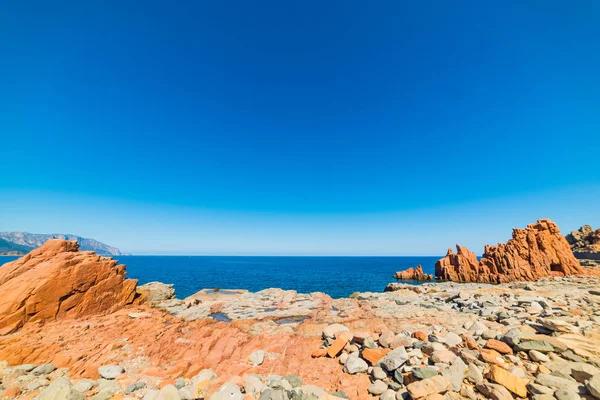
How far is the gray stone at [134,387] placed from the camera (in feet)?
31.7

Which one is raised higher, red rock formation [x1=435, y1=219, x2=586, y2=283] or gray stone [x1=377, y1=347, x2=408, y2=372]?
red rock formation [x1=435, y1=219, x2=586, y2=283]

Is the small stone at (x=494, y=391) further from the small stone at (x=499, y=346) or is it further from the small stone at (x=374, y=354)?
Answer: the small stone at (x=374, y=354)

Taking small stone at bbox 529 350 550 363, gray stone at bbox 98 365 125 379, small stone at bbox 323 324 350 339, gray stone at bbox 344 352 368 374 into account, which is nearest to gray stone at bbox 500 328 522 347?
small stone at bbox 529 350 550 363

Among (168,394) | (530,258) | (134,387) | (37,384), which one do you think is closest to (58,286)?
(37,384)

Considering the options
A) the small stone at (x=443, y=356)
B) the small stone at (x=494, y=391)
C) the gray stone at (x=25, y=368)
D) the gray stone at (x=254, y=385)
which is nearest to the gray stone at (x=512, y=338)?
the small stone at (x=443, y=356)

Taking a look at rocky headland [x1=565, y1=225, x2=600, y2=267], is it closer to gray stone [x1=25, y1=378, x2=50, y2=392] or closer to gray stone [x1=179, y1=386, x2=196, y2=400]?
gray stone [x1=179, y1=386, x2=196, y2=400]

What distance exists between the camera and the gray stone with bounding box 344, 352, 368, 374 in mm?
10516

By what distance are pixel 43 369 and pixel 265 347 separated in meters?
10.3

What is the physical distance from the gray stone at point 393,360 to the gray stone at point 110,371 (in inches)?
466

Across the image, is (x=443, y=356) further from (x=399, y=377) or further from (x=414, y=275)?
(x=414, y=275)

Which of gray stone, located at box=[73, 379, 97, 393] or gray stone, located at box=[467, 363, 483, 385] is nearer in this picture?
gray stone, located at box=[467, 363, 483, 385]

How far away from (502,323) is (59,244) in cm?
3416

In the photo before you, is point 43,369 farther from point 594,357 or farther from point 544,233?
point 544,233

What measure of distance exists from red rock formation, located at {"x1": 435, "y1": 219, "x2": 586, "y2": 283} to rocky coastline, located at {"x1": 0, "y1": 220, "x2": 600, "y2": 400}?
3441cm
